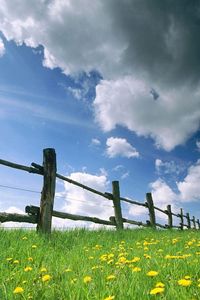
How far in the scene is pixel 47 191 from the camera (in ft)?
25.7

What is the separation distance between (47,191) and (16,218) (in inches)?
40.1

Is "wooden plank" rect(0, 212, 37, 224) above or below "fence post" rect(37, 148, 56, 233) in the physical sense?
below

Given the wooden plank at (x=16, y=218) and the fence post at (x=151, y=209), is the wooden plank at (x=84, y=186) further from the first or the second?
the fence post at (x=151, y=209)

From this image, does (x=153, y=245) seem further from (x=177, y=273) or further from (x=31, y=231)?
(x=177, y=273)

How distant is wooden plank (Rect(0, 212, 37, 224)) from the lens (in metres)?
6.82

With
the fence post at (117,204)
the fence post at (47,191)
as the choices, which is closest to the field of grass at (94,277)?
the fence post at (47,191)

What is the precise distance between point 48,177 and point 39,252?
3041 millimetres

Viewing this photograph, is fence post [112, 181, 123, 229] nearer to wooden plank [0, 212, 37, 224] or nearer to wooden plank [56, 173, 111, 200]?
wooden plank [56, 173, 111, 200]

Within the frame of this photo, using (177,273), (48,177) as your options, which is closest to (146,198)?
(48,177)

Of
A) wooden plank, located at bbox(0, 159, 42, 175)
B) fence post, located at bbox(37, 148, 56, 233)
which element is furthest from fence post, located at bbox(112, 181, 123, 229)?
wooden plank, located at bbox(0, 159, 42, 175)

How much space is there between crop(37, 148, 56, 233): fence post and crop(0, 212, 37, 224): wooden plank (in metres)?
0.19

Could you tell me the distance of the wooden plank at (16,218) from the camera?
6.82 meters

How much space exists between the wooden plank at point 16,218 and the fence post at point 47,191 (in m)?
0.19

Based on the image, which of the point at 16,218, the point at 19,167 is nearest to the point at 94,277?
the point at 16,218
